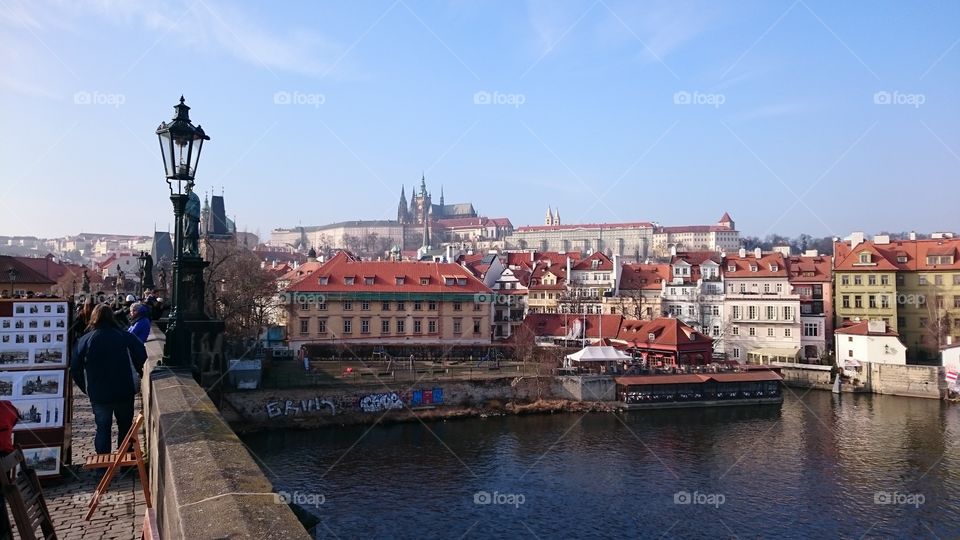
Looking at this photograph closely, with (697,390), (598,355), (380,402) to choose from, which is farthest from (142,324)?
(697,390)

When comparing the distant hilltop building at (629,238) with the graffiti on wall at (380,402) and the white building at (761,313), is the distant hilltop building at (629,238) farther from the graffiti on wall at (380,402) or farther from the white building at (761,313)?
the graffiti on wall at (380,402)

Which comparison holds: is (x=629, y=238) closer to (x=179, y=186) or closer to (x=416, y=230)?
(x=416, y=230)

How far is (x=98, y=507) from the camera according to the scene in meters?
6.30

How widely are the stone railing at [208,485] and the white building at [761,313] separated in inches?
1962

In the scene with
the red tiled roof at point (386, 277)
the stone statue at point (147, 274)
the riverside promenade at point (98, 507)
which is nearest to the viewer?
the riverside promenade at point (98, 507)

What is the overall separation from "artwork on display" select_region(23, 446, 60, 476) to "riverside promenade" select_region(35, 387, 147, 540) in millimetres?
155

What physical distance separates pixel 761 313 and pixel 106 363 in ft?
164

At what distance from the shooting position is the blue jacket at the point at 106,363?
6.69m

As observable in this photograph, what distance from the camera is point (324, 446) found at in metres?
28.2

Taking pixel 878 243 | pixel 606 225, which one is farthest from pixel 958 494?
pixel 606 225

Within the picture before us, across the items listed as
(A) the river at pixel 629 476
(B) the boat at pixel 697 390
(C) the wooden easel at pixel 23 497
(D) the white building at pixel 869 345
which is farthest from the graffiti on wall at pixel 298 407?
(D) the white building at pixel 869 345

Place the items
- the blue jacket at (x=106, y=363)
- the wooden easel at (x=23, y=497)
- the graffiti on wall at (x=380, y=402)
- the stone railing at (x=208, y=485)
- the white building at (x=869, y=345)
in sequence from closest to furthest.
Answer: the stone railing at (x=208, y=485) < the wooden easel at (x=23, y=497) < the blue jacket at (x=106, y=363) < the graffiti on wall at (x=380, y=402) < the white building at (x=869, y=345)

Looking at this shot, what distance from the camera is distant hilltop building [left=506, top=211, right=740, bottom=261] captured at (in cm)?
14875

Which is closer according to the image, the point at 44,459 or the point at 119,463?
the point at 119,463
